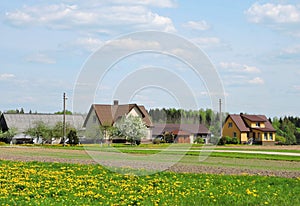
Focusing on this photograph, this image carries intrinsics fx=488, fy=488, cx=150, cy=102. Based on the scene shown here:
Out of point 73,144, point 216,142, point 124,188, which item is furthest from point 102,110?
point 124,188

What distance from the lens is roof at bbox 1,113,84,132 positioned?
334 feet

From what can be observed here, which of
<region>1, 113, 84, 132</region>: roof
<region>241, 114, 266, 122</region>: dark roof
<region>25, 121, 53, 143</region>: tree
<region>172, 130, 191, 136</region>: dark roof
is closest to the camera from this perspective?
<region>25, 121, 53, 143</region>: tree

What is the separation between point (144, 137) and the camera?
84.6 metres

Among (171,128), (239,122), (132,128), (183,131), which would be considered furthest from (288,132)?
(132,128)

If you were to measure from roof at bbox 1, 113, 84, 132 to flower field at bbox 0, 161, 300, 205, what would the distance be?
80893 mm

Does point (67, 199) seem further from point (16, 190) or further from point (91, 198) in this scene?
point (16, 190)

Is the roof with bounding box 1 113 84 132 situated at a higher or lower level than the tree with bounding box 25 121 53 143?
higher

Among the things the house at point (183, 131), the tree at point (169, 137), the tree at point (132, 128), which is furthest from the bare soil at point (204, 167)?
the house at point (183, 131)

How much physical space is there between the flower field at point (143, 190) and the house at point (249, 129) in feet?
273

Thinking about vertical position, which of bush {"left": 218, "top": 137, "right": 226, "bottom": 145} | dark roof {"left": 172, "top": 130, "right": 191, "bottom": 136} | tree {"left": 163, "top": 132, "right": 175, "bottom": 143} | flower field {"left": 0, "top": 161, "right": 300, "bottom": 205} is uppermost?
dark roof {"left": 172, "top": 130, "right": 191, "bottom": 136}

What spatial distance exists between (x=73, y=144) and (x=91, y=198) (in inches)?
2476

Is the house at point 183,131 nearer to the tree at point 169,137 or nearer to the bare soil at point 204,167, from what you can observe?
the tree at point 169,137

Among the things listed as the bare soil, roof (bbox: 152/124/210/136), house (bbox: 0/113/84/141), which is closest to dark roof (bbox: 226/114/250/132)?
roof (bbox: 152/124/210/136)

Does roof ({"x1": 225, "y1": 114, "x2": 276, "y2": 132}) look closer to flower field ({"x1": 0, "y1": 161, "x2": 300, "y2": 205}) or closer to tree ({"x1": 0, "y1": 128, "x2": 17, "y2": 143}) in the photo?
tree ({"x1": 0, "y1": 128, "x2": 17, "y2": 143})
